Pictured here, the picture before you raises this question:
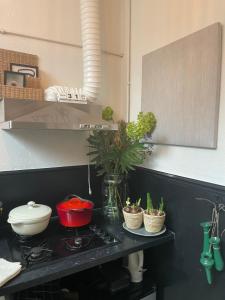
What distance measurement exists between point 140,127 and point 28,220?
2.45 feet

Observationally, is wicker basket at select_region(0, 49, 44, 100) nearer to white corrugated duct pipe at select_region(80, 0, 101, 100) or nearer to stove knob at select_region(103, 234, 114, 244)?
white corrugated duct pipe at select_region(80, 0, 101, 100)

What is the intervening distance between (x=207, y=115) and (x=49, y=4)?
3.69 ft

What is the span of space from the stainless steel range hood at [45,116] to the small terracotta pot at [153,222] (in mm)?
505

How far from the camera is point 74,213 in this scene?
1.29 metres

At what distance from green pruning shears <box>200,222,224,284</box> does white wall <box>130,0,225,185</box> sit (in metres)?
0.23

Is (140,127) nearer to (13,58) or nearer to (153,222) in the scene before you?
(153,222)

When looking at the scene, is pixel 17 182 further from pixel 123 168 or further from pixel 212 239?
pixel 212 239

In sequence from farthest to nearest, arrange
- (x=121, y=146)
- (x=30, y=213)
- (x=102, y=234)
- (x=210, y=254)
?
(x=121, y=146)
(x=102, y=234)
(x=30, y=213)
(x=210, y=254)

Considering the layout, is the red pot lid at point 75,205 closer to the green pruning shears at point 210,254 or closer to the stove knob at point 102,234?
the stove knob at point 102,234

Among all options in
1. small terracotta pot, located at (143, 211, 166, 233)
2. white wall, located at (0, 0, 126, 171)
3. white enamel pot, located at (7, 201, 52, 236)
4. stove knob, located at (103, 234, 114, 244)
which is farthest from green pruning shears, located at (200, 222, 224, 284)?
white wall, located at (0, 0, 126, 171)

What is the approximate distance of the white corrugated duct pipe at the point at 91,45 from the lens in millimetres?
1320

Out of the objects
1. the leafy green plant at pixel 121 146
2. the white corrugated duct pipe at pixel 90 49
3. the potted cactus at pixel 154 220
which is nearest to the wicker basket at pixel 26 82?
the white corrugated duct pipe at pixel 90 49

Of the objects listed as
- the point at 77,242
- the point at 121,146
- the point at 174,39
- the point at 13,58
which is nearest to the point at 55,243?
the point at 77,242

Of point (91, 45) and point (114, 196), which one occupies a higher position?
point (91, 45)
